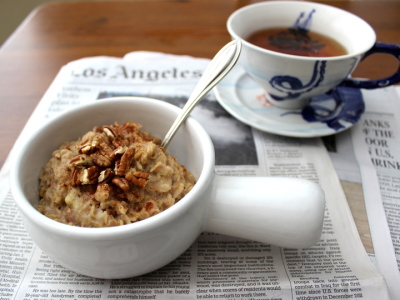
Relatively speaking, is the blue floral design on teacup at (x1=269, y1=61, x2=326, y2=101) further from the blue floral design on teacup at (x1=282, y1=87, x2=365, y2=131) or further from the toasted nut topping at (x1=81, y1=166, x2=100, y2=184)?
the toasted nut topping at (x1=81, y1=166, x2=100, y2=184)

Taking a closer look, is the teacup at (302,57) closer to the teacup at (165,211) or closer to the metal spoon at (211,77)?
the metal spoon at (211,77)

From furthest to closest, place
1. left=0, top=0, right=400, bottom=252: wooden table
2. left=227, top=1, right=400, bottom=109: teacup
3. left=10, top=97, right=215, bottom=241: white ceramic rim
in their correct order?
left=0, top=0, right=400, bottom=252: wooden table, left=227, top=1, right=400, bottom=109: teacup, left=10, top=97, right=215, bottom=241: white ceramic rim

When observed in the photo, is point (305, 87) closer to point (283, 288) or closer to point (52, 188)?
point (283, 288)

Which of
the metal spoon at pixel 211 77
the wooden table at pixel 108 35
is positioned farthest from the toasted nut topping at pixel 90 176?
the wooden table at pixel 108 35

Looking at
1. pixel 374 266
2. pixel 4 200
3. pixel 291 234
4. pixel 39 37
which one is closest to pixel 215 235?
pixel 291 234

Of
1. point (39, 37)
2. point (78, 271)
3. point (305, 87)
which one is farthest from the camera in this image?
point (39, 37)

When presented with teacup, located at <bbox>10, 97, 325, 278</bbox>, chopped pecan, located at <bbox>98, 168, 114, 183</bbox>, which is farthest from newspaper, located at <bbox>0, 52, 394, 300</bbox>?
chopped pecan, located at <bbox>98, 168, 114, 183</bbox>
